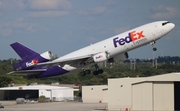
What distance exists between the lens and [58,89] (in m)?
131

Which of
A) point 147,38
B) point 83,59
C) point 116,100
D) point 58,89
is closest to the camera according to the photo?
point 147,38

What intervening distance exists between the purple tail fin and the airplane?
174cm

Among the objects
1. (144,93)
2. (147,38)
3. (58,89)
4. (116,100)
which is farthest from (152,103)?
(58,89)

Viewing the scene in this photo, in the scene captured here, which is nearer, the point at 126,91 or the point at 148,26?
the point at 148,26

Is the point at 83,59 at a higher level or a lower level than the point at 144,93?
higher

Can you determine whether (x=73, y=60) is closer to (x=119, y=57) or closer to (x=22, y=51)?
(x=119, y=57)

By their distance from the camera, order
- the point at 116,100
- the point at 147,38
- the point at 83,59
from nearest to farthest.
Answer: the point at 147,38, the point at 83,59, the point at 116,100

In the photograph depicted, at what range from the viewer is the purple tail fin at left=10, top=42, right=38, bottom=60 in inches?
3374

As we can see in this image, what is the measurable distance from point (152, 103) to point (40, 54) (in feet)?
68.8

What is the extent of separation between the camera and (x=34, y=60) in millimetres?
83812

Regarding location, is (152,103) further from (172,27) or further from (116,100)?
(172,27)

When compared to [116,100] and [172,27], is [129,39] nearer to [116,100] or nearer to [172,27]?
[172,27]

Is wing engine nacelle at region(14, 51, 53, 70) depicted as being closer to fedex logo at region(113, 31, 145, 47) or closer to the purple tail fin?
the purple tail fin

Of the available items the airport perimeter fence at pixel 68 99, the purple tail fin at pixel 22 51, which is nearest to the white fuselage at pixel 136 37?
the purple tail fin at pixel 22 51
